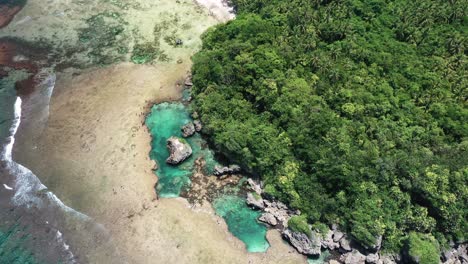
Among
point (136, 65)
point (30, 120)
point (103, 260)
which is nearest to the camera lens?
point (103, 260)

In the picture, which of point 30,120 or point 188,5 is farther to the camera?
point 188,5

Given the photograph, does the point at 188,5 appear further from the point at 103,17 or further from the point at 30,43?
the point at 30,43

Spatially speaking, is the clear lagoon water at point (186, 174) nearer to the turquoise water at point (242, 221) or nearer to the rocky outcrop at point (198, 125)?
the turquoise water at point (242, 221)

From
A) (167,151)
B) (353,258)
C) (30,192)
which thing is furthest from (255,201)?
(30,192)

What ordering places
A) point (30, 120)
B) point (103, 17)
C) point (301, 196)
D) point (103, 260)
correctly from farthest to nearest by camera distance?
point (103, 17) → point (30, 120) → point (301, 196) → point (103, 260)

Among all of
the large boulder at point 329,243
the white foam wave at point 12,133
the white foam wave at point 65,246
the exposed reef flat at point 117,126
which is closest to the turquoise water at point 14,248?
the white foam wave at point 65,246

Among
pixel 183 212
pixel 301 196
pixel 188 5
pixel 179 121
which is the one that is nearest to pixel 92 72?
pixel 179 121
